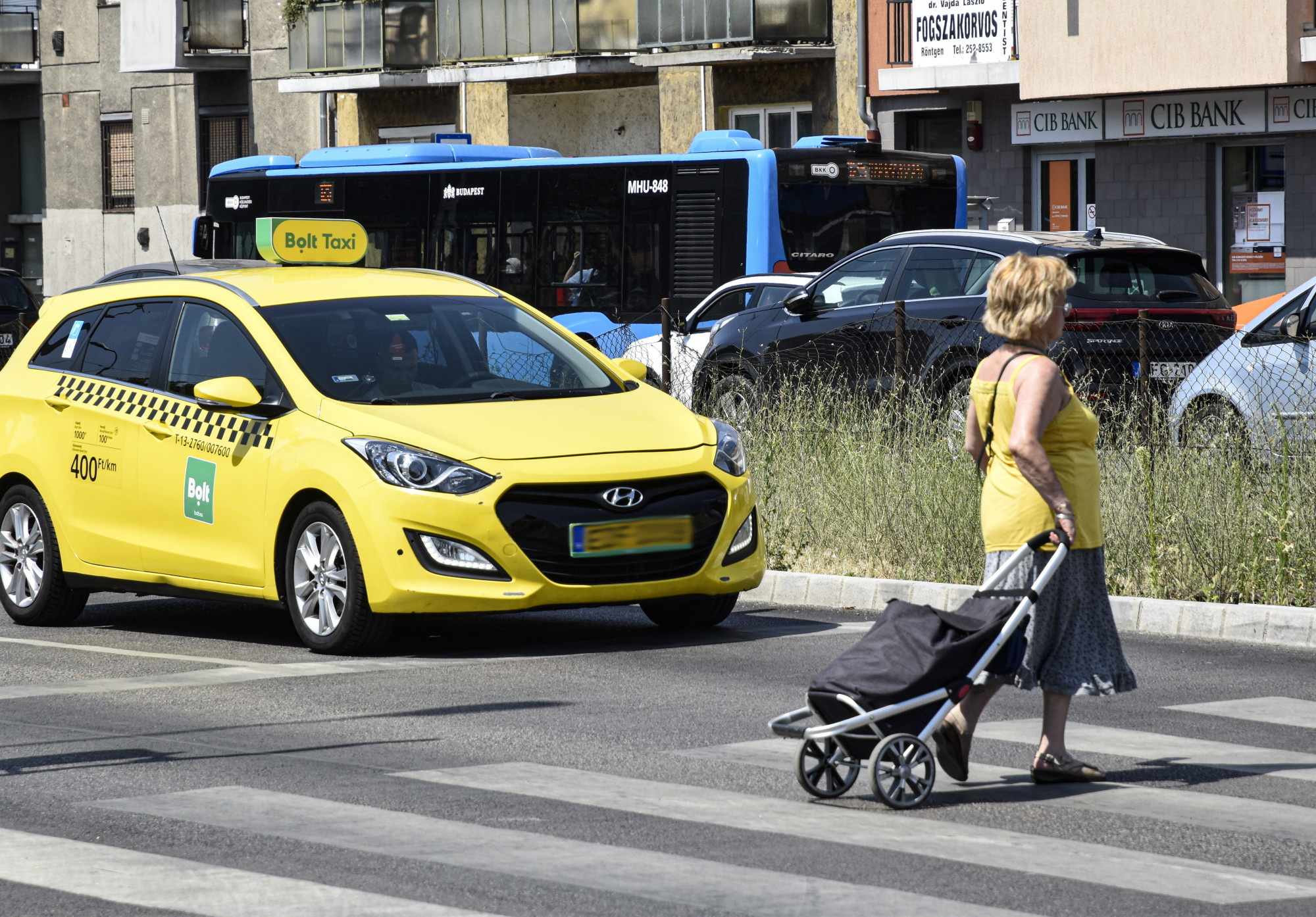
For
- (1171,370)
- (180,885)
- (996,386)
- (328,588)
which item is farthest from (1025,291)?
(1171,370)

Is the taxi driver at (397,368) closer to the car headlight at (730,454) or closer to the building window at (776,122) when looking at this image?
the car headlight at (730,454)

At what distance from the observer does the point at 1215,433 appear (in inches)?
470

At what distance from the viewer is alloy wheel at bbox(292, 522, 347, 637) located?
9461mm

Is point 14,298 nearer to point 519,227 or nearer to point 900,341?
point 519,227

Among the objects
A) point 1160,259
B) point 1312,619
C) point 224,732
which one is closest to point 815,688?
point 224,732

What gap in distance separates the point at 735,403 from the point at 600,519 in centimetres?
663

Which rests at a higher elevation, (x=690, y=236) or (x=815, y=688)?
(x=690, y=236)

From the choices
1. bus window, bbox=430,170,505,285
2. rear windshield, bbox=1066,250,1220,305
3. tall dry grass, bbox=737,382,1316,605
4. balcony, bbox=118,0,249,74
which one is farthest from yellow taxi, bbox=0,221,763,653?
balcony, bbox=118,0,249,74

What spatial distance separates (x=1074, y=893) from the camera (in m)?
5.35

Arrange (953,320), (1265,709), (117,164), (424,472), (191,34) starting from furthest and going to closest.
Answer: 1. (117,164)
2. (191,34)
3. (953,320)
4. (424,472)
5. (1265,709)

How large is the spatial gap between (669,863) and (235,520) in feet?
15.4

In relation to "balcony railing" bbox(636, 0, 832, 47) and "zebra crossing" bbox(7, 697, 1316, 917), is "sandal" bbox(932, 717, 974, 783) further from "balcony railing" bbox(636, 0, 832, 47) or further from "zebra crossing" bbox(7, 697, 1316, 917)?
"balcony railing" bbox(636, 0, 832, 47)

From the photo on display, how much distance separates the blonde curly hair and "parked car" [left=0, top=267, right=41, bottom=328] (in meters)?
24.3

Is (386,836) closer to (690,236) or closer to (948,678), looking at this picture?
(948,678)
